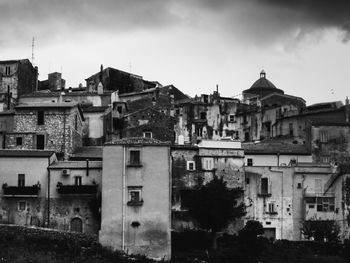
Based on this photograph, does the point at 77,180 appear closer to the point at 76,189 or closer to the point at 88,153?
the point at 76,189

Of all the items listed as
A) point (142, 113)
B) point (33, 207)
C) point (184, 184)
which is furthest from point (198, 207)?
point (142, 113)

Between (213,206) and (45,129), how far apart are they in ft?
61.7

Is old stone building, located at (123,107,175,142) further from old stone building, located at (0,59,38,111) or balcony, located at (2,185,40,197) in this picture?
balcony, located at (2,185,40,197)

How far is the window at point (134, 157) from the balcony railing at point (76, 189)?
4.70 meters

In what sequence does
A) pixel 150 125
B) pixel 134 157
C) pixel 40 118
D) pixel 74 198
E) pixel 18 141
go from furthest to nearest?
1. pixel 150 125
2. pixel 40 118
3. pixel 18 141
4. pixel 74 198
5. pixel 134 157

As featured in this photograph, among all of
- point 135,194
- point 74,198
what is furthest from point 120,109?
point 135,194

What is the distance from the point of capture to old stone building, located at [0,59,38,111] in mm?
85188

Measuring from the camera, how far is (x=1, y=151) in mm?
59219

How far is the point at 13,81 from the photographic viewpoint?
87188mm

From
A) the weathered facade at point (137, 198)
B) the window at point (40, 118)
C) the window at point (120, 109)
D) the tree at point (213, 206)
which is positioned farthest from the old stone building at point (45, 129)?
the tree at point (213, 206)

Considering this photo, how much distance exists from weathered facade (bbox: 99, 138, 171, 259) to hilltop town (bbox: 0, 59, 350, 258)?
7 cm

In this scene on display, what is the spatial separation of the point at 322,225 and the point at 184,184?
Answer: 465 inches

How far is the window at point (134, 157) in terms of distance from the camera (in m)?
54.2

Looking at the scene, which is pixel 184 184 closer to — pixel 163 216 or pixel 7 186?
pixel 163 216
